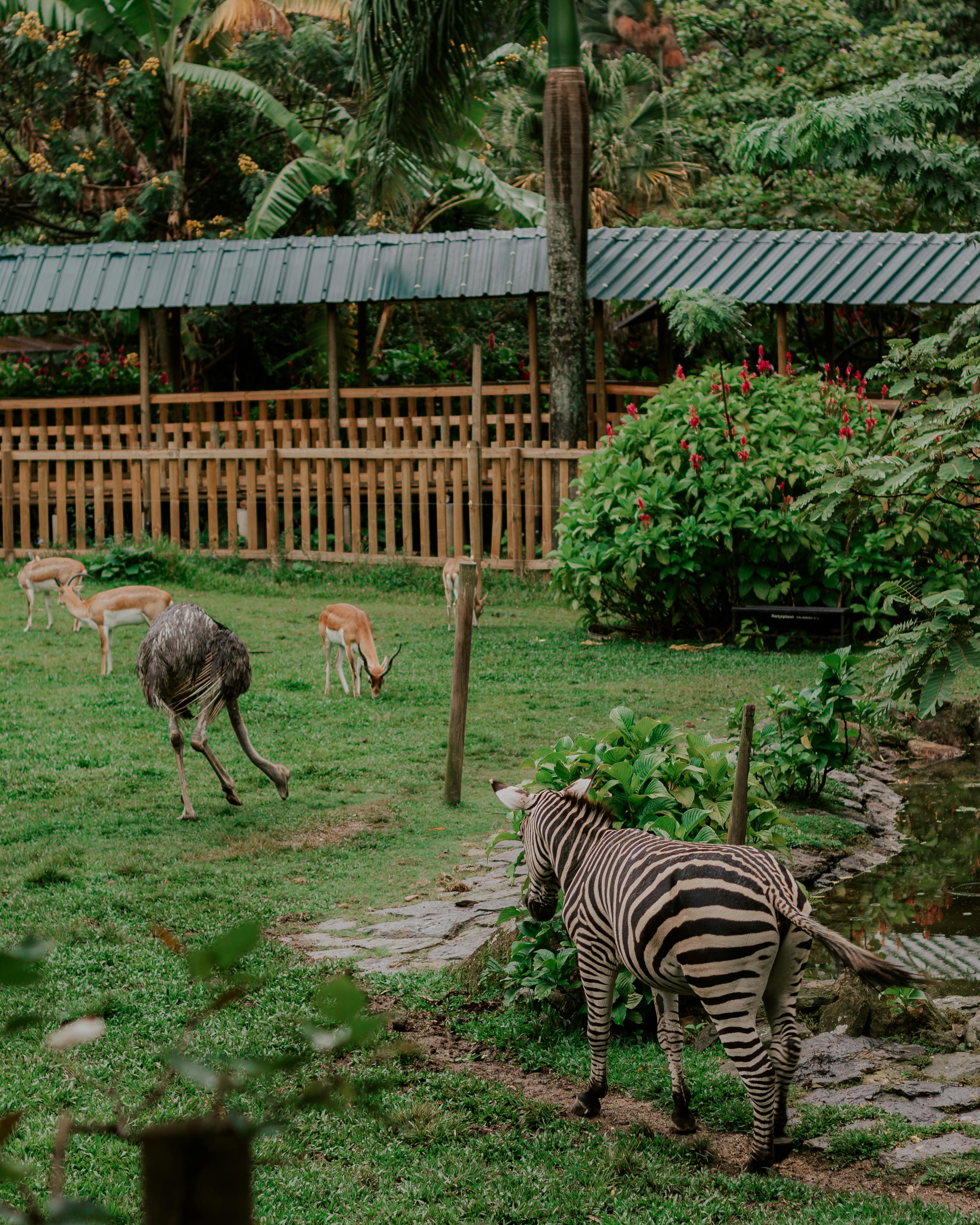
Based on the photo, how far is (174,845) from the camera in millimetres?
7570

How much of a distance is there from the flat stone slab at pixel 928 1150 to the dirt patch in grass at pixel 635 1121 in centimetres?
5

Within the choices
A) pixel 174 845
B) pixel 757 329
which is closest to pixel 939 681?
pixel 174 845

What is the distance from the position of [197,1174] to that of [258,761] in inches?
290

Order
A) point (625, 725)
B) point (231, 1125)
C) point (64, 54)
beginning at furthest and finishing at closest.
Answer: point (64, 54) < point (625, 725) < point (231, 1125)

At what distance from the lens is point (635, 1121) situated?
174 inches

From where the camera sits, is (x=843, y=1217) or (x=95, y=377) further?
(x=95, y=377)

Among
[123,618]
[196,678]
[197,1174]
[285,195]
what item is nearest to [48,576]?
[123,618]

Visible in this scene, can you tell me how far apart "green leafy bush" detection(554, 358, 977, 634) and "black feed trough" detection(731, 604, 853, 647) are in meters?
0.14

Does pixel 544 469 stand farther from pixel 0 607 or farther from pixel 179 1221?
pixel 179 1221

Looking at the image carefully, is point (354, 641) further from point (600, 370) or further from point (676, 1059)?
point (600, 370)

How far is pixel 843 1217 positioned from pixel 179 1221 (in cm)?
327

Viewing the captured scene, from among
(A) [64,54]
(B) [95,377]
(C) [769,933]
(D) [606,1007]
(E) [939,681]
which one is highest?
(A) [64,54]

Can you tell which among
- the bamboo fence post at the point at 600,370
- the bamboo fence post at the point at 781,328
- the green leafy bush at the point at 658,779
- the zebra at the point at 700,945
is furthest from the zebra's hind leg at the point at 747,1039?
the bamboo fence post at the point at 600,370

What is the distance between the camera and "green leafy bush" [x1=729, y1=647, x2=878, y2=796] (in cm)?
819
